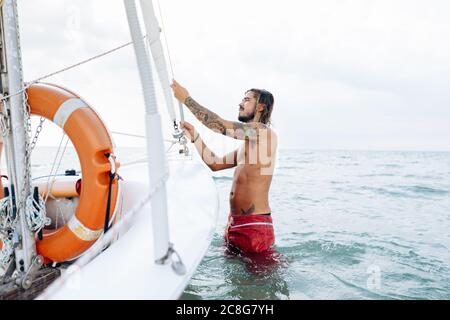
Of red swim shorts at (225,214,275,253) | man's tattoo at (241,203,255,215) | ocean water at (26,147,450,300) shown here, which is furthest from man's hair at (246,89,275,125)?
ocean water at (26,147,450,300)

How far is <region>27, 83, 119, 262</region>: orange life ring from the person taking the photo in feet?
7.62

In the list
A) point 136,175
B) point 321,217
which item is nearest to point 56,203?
point 136,175

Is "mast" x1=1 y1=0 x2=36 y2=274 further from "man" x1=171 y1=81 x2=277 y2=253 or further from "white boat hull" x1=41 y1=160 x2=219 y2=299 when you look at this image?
"man" x1=171 y1=81 x2=277 y2=253

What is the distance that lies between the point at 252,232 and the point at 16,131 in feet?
6.26

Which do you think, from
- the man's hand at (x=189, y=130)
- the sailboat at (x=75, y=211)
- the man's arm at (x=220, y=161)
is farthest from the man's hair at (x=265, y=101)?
the sailboat at (x=75, y=211)

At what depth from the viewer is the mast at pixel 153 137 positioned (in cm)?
139

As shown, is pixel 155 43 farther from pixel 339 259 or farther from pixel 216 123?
pixel 339 259

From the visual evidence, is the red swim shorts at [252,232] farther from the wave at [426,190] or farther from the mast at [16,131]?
the wave at [426,190]

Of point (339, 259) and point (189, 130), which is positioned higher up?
point (189, 130)

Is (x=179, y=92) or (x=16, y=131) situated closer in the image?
(x=16, y=131)

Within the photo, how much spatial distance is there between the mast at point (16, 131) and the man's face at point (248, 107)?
1.69 m

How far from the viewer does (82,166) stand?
2.34 m

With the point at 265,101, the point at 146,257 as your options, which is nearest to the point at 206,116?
the point at 265,101

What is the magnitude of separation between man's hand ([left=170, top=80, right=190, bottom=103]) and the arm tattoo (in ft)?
0.11
